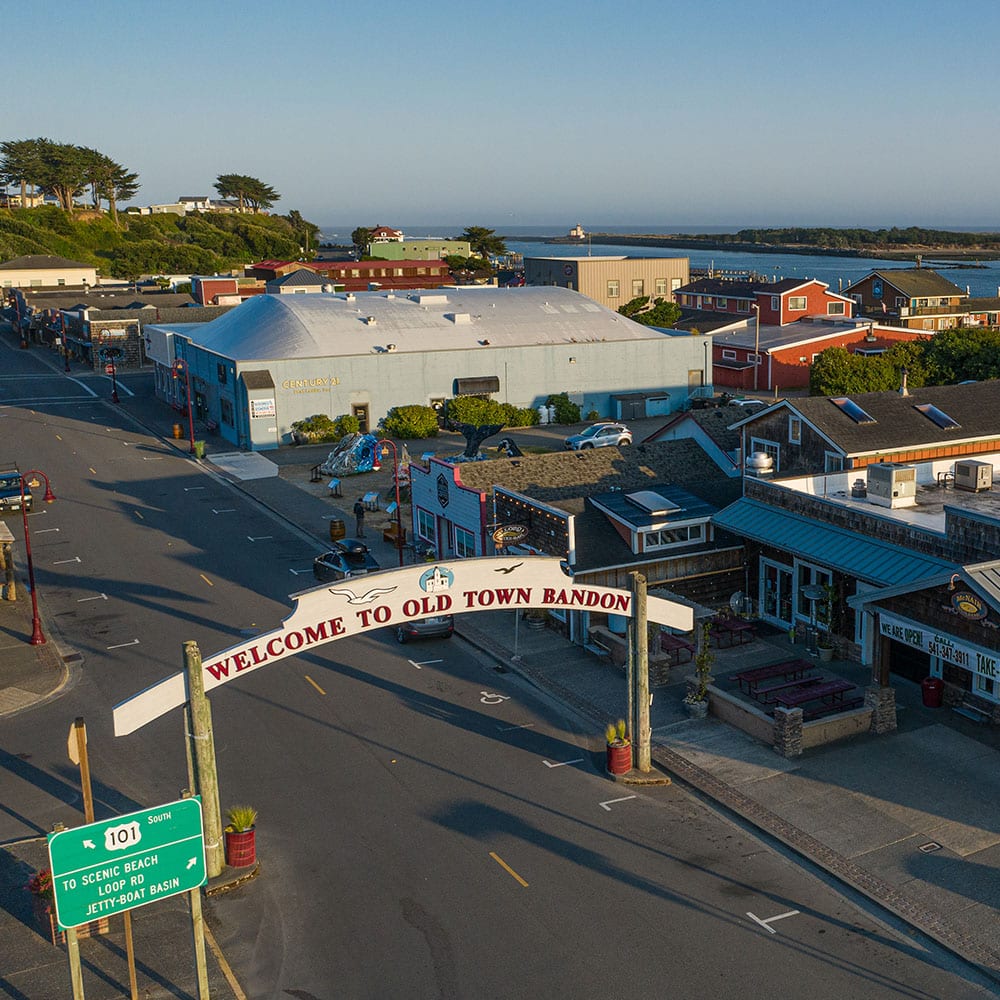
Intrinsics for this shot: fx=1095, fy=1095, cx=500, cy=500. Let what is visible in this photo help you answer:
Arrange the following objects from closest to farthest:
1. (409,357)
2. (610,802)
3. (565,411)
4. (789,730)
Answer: (610,802), (789,730), (409,357), (565,411)

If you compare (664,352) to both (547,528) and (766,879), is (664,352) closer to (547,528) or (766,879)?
(547,528)

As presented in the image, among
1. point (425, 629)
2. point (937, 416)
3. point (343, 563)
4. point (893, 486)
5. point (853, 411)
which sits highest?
point (853, 411)

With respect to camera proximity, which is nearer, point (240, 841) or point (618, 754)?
point (240, 841)

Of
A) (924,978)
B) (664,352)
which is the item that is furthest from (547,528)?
(664,352)

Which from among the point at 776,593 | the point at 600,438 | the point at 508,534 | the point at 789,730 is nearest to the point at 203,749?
the point at 789,730

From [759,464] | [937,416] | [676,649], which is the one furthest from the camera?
[937,416]

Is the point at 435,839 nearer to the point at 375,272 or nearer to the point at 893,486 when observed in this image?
the point at 893,486
